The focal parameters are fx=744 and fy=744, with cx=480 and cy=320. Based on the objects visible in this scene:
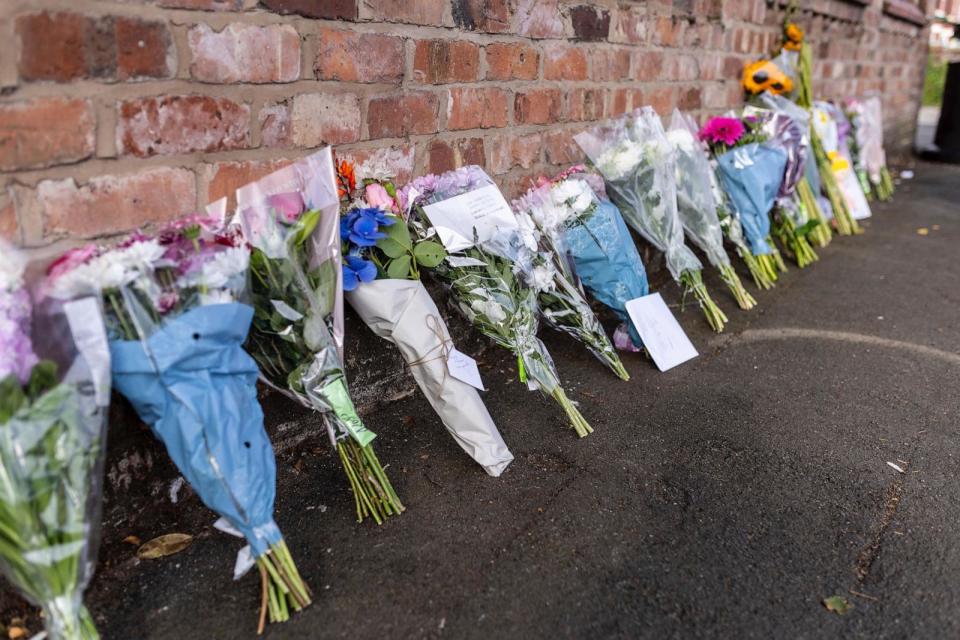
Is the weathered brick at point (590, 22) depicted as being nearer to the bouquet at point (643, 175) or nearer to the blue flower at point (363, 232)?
the bouquet at point (643, 175)

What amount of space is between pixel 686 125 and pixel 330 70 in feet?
6.17

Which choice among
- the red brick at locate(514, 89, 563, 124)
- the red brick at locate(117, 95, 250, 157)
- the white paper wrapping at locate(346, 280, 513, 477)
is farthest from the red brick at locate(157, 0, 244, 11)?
the red brick at locate(514, 89, 563, 124)

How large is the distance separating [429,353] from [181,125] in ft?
2.81

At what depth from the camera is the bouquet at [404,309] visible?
80.2 inches

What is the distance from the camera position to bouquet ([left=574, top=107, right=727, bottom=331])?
299 cm

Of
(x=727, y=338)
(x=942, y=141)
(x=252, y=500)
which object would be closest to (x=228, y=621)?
(x=252, y=500)

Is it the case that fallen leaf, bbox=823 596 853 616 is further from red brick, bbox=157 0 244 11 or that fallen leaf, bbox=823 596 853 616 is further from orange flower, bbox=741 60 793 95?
orange flower, bbox=741 60 793 95

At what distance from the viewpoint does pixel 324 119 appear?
2148mm

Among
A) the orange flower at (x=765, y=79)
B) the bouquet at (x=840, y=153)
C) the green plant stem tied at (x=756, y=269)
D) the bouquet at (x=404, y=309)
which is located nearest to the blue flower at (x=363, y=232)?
the bouquet at (x=404, y=309)

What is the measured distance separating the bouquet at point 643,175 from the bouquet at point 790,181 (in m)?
1.03

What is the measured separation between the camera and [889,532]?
1.85 metres

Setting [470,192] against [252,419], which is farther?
[470,192]

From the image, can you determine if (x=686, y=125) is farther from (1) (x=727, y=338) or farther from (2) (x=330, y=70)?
(2) (x=330, y=70)

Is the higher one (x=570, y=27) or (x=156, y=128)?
(x=570, y=27)
